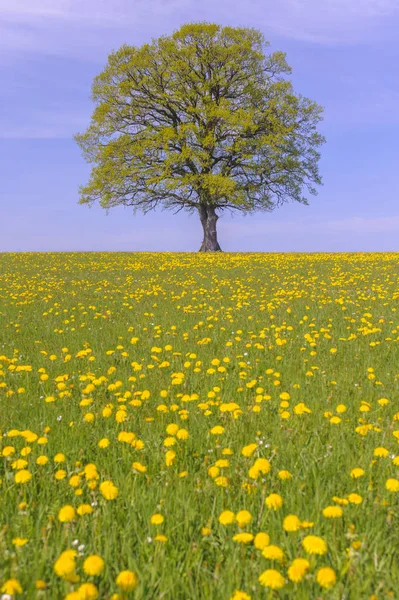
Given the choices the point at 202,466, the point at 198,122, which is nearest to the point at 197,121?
the point at 198,122

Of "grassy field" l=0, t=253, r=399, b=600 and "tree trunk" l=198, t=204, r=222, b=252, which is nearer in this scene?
"grassy field" l=0, t=253, r=399, b=600

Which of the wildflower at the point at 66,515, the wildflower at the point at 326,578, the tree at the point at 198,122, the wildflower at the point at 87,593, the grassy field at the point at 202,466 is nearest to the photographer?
the wildflower at the point at 87,593

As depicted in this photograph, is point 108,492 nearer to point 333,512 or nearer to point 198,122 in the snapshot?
point 333,512

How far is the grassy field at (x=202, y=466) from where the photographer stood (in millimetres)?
2152

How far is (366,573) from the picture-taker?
2227mm

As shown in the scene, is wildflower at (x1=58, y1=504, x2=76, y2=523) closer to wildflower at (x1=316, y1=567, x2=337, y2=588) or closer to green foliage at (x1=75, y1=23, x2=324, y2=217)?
wildflower at (x1=316, y1=567, x2=337, y2=588)

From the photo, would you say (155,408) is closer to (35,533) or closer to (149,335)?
(35,533)

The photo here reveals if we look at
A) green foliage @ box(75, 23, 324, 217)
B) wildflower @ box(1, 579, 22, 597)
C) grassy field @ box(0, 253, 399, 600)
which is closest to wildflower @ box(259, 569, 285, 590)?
grassy field @ box(0, 253, 399, 600)

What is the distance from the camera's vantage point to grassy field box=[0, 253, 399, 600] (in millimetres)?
2152

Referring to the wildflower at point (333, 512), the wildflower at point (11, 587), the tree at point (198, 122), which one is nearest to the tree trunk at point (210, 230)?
the tree at point (198, 122)

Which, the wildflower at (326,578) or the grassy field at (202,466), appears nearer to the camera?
the wildflower at (326,578)

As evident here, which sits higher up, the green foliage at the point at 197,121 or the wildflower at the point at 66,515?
the green foliage at the point at 197,121

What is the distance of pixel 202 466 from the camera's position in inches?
131

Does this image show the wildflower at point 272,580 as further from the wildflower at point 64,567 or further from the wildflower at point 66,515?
the wildflower at point 66,515
